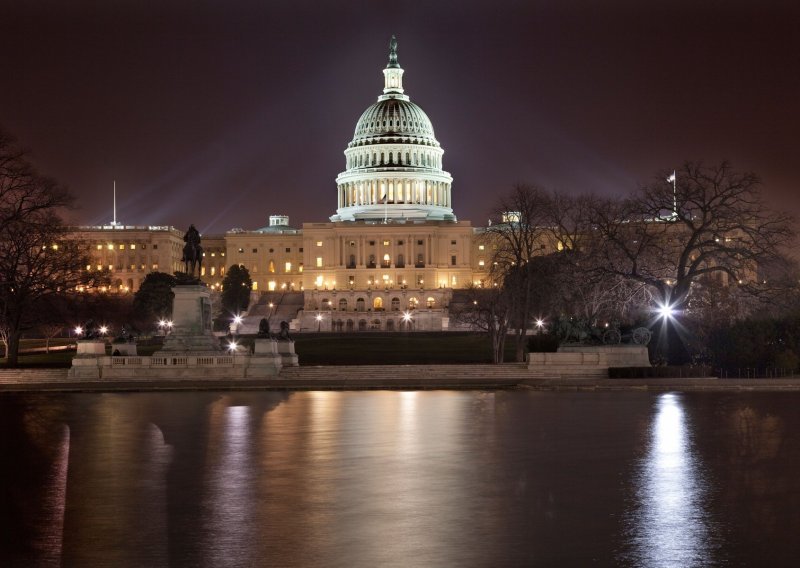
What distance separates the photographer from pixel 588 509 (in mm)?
18250

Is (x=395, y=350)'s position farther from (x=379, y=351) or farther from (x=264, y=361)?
(x=264, y=361)

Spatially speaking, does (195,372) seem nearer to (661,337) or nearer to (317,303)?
(661,337)

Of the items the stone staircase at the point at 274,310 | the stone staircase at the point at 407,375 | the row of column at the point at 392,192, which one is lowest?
the stone staircase at the point at 407,375

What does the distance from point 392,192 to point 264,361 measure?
142292 mm

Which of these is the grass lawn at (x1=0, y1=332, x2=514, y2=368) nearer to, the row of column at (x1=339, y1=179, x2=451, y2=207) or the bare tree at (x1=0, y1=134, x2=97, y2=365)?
the bare tree at (x1=0, y1=134, x2=97, y2=365)

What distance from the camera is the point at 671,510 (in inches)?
713

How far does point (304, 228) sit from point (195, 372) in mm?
127617

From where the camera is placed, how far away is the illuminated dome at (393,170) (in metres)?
192

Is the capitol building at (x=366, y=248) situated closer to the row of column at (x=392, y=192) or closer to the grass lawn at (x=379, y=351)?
the row of column at (x=392, y=192)

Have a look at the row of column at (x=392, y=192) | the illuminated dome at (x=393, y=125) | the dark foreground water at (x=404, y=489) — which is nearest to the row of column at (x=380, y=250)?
the row of column at (x=392, y=192)

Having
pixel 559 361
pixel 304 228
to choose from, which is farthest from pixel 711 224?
pixel 304 228

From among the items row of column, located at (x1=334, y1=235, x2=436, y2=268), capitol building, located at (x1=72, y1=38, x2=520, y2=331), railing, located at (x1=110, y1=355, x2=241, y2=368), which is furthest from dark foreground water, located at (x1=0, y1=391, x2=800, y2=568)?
row of column, located at (x1=334, y1=235, x2=436, y2=268)

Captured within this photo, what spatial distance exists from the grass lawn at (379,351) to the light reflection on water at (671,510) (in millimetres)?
40105

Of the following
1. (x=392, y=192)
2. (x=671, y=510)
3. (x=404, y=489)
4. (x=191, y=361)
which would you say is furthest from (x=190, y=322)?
(x=392, y=192)
